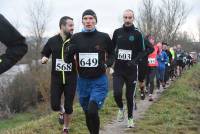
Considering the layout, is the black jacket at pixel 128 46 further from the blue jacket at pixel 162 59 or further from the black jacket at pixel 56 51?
the blue jacket at pixel 162 59

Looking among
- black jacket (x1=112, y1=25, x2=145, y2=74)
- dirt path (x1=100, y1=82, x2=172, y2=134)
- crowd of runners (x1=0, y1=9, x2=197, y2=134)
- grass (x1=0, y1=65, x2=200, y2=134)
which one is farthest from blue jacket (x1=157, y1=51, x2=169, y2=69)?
black jacket (x1=112, y1=25, x2=145, y2=74)

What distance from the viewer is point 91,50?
7789mm

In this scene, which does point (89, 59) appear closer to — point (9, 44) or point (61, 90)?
point (61, 90)

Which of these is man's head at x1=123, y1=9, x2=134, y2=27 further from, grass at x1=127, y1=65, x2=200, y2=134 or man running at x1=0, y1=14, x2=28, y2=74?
man running at x1=0, y1=14, x2=28, y2=74

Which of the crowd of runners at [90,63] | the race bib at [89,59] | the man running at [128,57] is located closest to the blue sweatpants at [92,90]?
the crowd of runners at [90,63]

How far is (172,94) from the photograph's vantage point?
58.5ft

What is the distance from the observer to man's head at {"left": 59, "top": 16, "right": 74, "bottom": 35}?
874 centimetres

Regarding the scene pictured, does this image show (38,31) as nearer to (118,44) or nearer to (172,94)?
(172,94)

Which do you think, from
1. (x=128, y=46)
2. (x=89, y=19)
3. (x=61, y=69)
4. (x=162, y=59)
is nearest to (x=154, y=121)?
(x=128, y=46)

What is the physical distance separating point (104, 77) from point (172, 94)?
1035cm

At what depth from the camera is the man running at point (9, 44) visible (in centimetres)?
417

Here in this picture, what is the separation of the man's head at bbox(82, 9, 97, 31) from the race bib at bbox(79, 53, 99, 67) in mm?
405

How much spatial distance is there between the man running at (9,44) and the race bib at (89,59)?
139 inches

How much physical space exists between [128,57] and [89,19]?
222 centimetres
